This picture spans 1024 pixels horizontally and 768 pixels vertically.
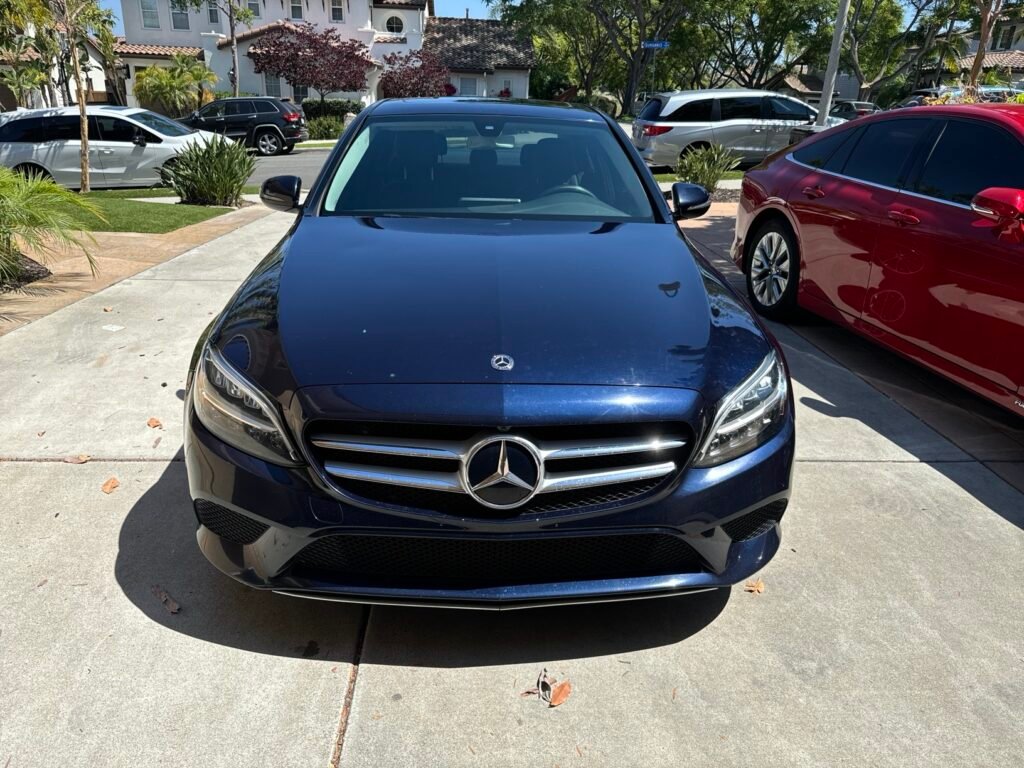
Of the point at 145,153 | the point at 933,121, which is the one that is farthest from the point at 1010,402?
the point at 145,153

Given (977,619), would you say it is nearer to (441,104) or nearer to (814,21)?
(441,104)

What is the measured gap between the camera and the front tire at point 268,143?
22.2 meters

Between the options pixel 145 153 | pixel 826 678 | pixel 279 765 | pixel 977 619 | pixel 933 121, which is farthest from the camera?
pixel 145 153

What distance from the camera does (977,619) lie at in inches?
108

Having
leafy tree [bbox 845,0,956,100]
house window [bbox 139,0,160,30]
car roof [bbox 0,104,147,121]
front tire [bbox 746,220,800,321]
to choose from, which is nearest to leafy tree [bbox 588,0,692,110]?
leafy tree [bbox 845,0,956,100]

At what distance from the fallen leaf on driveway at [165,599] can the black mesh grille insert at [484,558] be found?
0.68m

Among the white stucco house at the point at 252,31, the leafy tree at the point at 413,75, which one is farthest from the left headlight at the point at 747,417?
the white stucco house at the point at 252,31

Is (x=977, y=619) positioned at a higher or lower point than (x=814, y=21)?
lower

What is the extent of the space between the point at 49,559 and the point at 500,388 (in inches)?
75.1

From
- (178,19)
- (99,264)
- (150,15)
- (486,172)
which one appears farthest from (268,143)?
(150,15)

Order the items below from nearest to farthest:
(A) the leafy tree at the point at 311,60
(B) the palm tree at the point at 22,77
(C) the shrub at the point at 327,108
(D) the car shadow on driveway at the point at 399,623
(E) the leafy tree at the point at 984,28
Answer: (D) the car shadow on driveway at the point at 399,623 → (E) the leafy tree at the point at 984,28 → (B) the palm tree at the point at 22,77 → (A) the leafy tree at the point at 311,60 → (C) the shrub at the point at 327,108

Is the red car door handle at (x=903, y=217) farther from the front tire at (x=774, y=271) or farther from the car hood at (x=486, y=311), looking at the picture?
the car hood at (x=486, y=311)

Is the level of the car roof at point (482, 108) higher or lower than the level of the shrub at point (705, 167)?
higher

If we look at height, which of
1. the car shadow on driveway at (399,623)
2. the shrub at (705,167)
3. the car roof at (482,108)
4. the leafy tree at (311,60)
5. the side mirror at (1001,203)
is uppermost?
the leafy tree at (311,60)
